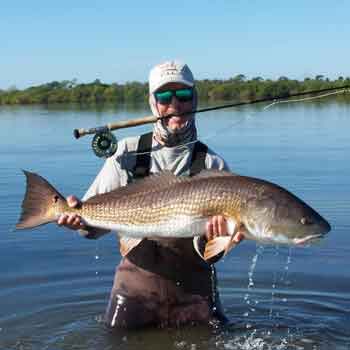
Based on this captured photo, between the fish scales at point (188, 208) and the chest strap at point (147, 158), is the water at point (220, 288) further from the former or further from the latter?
the chest strap at point (147, 158)

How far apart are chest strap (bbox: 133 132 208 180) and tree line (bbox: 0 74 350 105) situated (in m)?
51.6

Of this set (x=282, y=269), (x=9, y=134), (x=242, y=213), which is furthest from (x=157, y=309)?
(x=9, y=134)

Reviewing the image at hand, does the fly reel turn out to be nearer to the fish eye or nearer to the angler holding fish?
the angler holding fish

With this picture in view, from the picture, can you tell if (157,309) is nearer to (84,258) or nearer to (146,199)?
(146,199)

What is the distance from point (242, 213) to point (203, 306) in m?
1.45

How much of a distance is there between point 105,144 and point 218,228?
1.56m

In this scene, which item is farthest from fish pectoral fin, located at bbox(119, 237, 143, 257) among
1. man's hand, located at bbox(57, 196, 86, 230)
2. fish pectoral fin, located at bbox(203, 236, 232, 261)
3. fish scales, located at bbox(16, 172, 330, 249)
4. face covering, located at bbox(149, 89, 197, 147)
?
face covering, located at bbox(149, 89, 197, 147)

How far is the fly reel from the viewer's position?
21.3ft

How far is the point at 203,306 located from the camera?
6.60m

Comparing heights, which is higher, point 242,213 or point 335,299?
point 242,213

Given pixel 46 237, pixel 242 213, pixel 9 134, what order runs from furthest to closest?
pixel 9 134 → pixel 46 237 → pixel 242 213

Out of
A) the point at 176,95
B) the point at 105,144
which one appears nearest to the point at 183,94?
the point at 176,95

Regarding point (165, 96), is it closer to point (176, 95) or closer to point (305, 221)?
point (176, 95)

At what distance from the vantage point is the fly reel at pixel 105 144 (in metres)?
6.49
